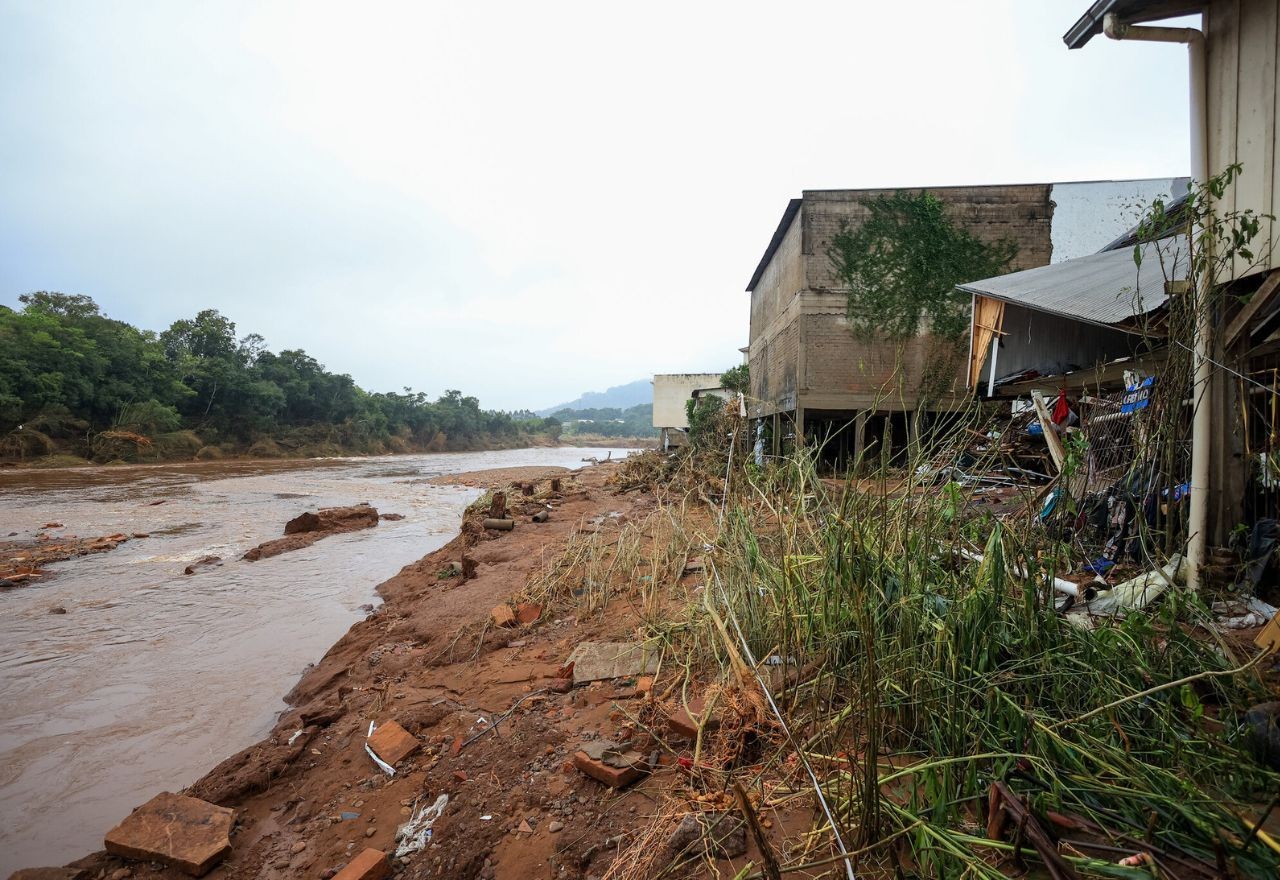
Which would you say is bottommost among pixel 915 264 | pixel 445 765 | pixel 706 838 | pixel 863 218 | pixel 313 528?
pixel 313 528

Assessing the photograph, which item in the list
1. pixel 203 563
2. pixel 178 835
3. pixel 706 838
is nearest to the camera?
pixel 706 838

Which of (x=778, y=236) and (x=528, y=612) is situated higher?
(x=778, y=236)

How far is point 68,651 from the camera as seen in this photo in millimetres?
4859

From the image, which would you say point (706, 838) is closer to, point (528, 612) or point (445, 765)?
point (445, 765)

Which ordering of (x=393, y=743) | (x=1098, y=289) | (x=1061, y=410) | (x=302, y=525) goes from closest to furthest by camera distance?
(x=393, y=743)
(x=1098, y=289)
(x=1061, y=410)
(x=302, y=525)

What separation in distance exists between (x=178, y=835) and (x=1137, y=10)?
6.87m

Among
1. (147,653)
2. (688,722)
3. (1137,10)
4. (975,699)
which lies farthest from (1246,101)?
(147,653)

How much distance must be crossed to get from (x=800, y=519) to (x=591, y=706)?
142cm

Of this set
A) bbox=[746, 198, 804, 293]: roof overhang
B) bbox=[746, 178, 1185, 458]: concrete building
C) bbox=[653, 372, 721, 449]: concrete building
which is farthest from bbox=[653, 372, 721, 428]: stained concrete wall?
bbox=[746, 178, 1185, 458]: concrete building

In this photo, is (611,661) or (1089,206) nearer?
(611,661)

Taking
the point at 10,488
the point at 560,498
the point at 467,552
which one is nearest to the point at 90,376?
the point at 10,488

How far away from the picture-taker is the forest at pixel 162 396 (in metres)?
23.4

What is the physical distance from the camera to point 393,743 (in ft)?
9.70

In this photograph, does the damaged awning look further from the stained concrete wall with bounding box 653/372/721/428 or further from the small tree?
the stained concrete wall with bounding box 653/372/721/428
